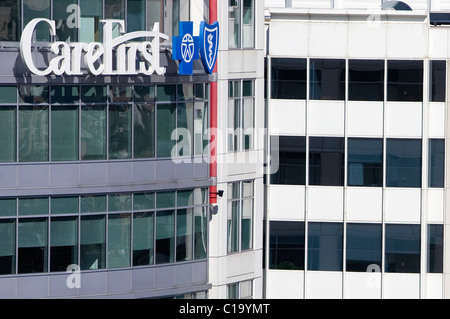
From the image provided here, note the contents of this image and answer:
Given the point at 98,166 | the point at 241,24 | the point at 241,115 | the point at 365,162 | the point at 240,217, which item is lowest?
the point at 240,217

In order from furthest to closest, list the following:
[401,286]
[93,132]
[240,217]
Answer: [401,286], [240,217], [93,132]

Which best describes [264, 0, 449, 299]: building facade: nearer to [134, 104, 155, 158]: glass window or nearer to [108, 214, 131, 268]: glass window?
[134, 104, 155, 158]: glass window

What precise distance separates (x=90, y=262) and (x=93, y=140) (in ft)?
12.5

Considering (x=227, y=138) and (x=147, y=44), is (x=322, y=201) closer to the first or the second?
(x=227, y=138)

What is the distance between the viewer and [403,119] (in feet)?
161

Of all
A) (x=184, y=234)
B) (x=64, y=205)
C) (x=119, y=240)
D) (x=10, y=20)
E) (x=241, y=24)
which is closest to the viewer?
(x=10, y=20)

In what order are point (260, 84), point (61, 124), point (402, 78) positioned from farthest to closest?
point (402, 78)
point (260, 84)
point (61, 124)

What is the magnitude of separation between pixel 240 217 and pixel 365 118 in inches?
288

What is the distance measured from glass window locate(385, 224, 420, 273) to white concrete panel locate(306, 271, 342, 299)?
6.49 feet

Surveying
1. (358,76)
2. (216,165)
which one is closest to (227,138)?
(216,165)

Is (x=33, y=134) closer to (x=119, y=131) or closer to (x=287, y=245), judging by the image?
(x=119, y=131)

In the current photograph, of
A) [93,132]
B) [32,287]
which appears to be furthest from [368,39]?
[32,287]

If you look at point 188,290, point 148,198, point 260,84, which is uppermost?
point 260,84

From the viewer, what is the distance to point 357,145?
162 ft
